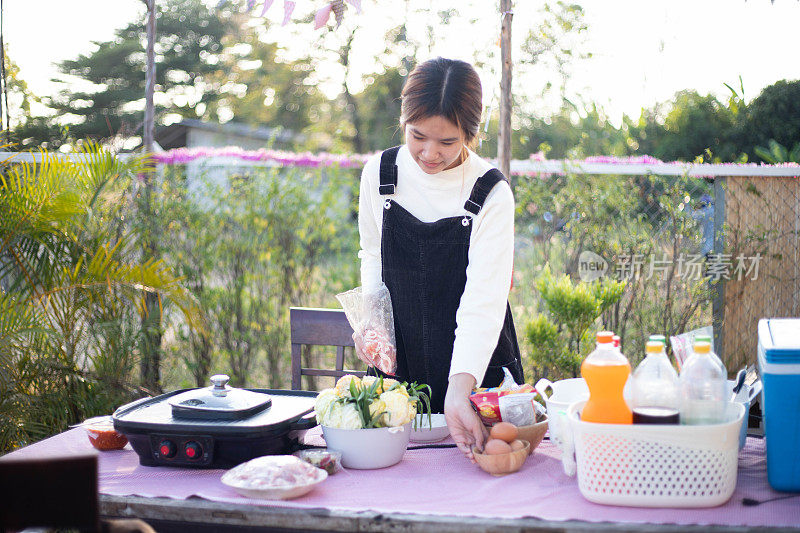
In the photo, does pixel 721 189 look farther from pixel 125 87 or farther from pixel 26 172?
pixel 125 87

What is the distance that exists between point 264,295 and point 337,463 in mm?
3357

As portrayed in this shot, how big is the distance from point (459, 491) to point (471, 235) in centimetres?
77

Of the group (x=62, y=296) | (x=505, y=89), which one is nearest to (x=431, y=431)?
(x=505, y=89)

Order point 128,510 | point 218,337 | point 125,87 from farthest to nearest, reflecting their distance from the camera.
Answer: point 125,87, point 218,337, point 128,510

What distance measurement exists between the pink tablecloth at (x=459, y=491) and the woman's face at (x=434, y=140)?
826 millimetres

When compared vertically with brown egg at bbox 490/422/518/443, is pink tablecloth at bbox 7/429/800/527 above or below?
below

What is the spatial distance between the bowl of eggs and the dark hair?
86 centimetres

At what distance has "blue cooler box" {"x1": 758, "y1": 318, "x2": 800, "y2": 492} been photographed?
5.00 ft

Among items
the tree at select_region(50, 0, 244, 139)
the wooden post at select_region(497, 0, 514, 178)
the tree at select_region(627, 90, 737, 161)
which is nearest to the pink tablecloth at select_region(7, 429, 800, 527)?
the wooden post at select_region(497, 0, 514, 178)

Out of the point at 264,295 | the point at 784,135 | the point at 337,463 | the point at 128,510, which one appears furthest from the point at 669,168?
the point at 784,135

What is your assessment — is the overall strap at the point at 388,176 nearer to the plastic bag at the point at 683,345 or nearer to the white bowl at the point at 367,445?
the white bowl at the point at 367,445

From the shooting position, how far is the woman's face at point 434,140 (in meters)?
2.00

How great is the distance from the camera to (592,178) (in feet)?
15.4

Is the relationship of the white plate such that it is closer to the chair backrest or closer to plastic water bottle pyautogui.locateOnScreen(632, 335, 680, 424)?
plastic water bottle pyautogui.locateOnScreen(632, 335, 680, 424)
